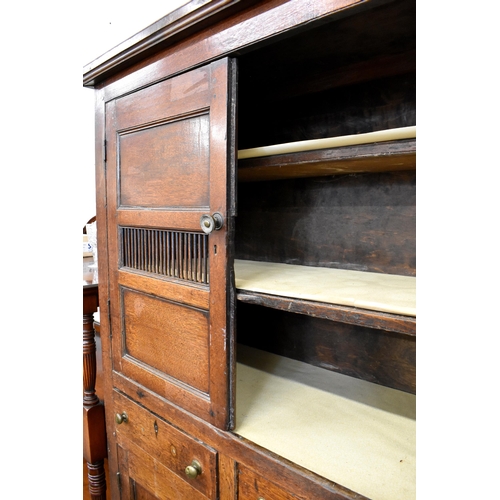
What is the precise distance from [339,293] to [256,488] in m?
0.51

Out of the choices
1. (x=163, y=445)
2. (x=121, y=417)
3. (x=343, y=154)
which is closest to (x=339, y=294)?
(x=343, y=154)

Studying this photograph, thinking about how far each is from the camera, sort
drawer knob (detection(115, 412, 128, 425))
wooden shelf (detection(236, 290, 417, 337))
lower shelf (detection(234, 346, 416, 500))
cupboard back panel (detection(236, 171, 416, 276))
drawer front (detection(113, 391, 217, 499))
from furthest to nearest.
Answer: drawer knob (detection(115, 412, 128, 425)), cupboard back panel (detection(236, 171, 416, 276)), drawer front (detection(113, 391, 217, 499)), lower shelf (detection(234, 346, 416, 500)), wooden shelf (detection(236, 290, 417, 337))

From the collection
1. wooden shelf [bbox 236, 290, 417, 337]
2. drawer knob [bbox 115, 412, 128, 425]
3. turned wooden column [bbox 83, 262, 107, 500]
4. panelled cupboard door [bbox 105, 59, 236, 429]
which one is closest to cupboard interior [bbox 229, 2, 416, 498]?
wooden shelf [bbox 236, 290, 417, 337]

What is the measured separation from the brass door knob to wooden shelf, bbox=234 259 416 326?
0.55 ft

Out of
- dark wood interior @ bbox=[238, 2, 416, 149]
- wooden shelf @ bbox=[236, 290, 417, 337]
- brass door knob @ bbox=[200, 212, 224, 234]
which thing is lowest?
wooden shelf @ bbox=[236, 290, 417, 337]

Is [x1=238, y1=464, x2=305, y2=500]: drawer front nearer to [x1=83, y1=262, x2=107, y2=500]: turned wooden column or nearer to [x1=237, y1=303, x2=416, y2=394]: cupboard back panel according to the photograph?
[x1=237, y1=303, x2=416, y2=394]: cupboard back panel

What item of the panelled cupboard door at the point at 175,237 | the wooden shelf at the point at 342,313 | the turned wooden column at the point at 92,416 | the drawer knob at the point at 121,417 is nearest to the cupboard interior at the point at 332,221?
the wooden shelf at the point at 342,313

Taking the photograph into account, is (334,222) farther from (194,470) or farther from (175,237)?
(194,470)

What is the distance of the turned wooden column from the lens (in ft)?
5.02

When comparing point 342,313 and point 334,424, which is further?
point 334,424

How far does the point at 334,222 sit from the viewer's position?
136cm

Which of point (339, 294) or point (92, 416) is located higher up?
point (339, 294)

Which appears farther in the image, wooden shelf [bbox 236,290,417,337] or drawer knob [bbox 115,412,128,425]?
drawer knob [bbox 115,412,128,425]
